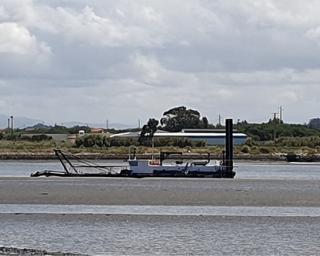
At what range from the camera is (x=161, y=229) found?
2936cm

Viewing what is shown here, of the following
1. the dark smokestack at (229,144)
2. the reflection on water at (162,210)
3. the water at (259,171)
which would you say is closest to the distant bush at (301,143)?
the water at (259,171)

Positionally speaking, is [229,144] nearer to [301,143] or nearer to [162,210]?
[162,210]

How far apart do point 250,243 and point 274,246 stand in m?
0.85

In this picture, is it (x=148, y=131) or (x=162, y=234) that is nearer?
(x=162, y=234)

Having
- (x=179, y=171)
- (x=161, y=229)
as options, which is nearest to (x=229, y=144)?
(x=179, y=171)

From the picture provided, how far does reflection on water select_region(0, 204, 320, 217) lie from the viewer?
1373 inches

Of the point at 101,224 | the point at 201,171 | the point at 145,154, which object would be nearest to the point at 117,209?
the point at 101,224

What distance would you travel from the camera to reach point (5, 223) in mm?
30516

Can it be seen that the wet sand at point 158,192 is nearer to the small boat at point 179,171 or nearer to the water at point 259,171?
the small boat at point 179,171

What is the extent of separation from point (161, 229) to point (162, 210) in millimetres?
7235

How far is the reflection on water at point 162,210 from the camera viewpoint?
3488 centimetres

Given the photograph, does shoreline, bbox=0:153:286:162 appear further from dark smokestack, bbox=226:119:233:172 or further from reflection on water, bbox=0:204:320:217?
reflection on water, bbox=0:204:320:217

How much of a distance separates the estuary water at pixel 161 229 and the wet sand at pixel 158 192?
9.26ft

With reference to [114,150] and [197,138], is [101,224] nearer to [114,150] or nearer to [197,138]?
[114,150]
